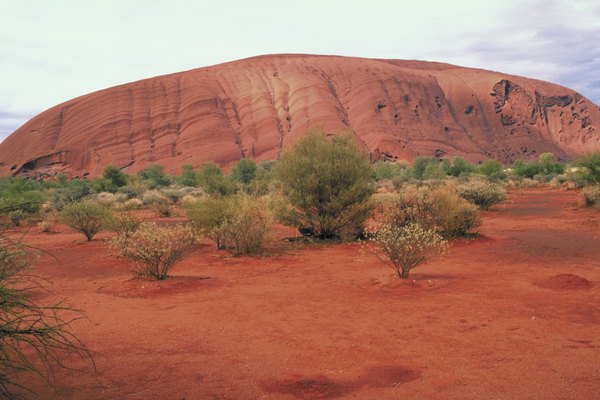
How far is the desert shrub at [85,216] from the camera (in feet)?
60.8

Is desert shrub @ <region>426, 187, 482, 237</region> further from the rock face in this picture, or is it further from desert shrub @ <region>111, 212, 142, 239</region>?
the rock face

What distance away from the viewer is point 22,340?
4.07 meters

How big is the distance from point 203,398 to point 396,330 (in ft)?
10.2

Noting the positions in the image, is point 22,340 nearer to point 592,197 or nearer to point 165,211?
point 165,211

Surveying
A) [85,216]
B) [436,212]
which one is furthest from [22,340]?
[85,216]

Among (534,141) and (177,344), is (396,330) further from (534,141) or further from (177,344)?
(534,141)

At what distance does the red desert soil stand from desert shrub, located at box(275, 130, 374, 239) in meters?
3.91

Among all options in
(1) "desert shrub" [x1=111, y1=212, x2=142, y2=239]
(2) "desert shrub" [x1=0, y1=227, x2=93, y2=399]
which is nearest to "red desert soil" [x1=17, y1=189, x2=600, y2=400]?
(2) "desert shrub" [x1=0, y1=227, x2=93, y2=399]

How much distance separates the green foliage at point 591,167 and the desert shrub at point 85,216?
26.0 meters

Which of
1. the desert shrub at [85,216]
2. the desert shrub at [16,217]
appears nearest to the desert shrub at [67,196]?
the desert shrub at [16,217]

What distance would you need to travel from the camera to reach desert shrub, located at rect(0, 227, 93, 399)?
11.9 ft

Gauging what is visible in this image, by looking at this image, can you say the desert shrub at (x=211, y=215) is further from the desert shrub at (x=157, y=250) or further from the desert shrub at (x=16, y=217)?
the desert shrub at (x=16, y=217)

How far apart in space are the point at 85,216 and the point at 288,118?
5920 centimetres

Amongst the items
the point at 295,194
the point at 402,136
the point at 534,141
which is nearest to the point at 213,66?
the point at 402,136
